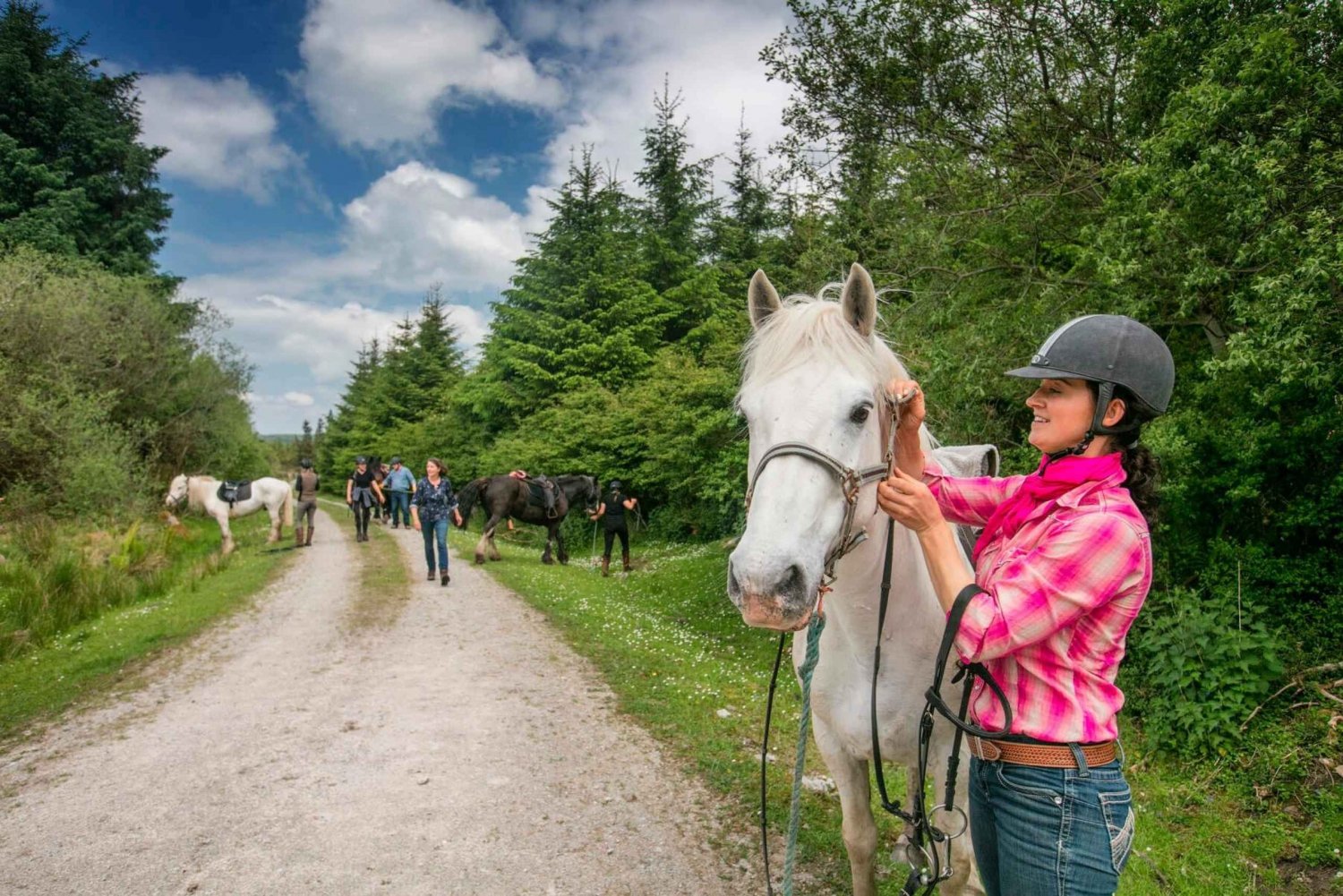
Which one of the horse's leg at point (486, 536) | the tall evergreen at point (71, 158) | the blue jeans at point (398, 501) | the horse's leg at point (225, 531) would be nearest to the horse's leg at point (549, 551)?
the horse's leg at point (486, 536)

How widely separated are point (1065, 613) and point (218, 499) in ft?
68.8

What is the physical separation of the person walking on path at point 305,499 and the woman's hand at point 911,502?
1847 centimetres

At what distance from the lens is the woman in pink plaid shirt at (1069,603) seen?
62.5 inches

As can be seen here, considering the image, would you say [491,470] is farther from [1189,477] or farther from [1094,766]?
[1094,766]

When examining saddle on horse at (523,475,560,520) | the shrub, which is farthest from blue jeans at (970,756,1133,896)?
saddle on horse at (523,475,560,520)

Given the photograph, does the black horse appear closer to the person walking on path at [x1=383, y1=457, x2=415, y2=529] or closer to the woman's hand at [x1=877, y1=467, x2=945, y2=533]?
the person walking on path at [x1=383, y1=457, x2=415, y2=529]

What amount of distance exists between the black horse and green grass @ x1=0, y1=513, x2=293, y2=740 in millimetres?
4154

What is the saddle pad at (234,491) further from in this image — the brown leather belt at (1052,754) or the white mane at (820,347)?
the brown leather belt at (1052,754)

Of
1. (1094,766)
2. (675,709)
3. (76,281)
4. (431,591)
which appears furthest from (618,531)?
Answer: (76,281)

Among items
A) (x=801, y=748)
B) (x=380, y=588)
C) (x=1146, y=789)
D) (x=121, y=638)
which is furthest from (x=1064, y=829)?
(x=380, y=588)

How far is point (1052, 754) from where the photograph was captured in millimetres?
1681

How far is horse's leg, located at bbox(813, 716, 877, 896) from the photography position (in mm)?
2863

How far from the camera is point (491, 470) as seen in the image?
2450 centimetres

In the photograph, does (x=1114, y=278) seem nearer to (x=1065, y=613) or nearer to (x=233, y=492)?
(x=1065, y=613)
